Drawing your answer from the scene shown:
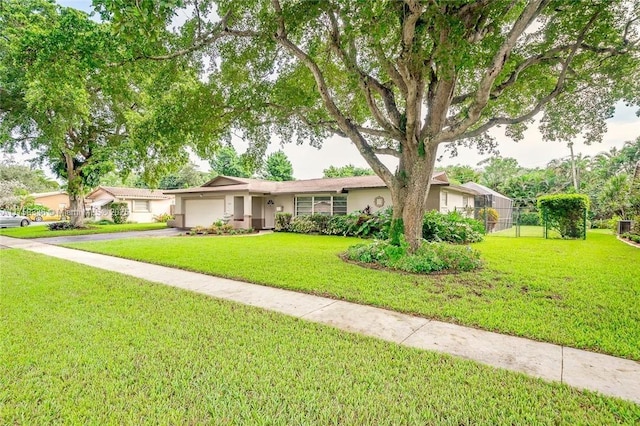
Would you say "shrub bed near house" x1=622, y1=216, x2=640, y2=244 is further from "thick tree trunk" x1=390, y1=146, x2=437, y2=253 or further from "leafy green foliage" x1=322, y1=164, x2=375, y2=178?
"leafy green foliage" x1=322, y1=164, x2=375, y2=178

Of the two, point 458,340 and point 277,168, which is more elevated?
point 277,168

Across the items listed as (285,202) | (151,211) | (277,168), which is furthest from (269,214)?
(277,168)

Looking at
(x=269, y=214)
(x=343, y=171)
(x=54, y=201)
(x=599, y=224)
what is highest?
(x=343, y=171)

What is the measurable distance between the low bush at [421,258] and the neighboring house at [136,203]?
24404 millimetres

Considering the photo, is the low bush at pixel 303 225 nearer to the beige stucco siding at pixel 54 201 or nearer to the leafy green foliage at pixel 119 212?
the leafy green foliage at pixel 119 212

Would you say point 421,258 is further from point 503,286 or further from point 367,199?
point 367,199

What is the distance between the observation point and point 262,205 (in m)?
21.1

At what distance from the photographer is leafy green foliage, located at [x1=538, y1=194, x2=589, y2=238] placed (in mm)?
13062

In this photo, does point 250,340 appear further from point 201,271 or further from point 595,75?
point 595,75

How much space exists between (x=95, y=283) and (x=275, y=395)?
5381mm

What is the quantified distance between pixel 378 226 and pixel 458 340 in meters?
10.6

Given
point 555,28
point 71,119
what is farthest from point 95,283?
point 71,119

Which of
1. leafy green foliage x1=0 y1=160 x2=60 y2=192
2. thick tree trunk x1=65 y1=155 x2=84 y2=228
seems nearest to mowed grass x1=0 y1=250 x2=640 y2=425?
thick tree trunk x1=65 y1=155 x2=84 y2=228

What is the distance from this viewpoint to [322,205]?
60.6 feet
